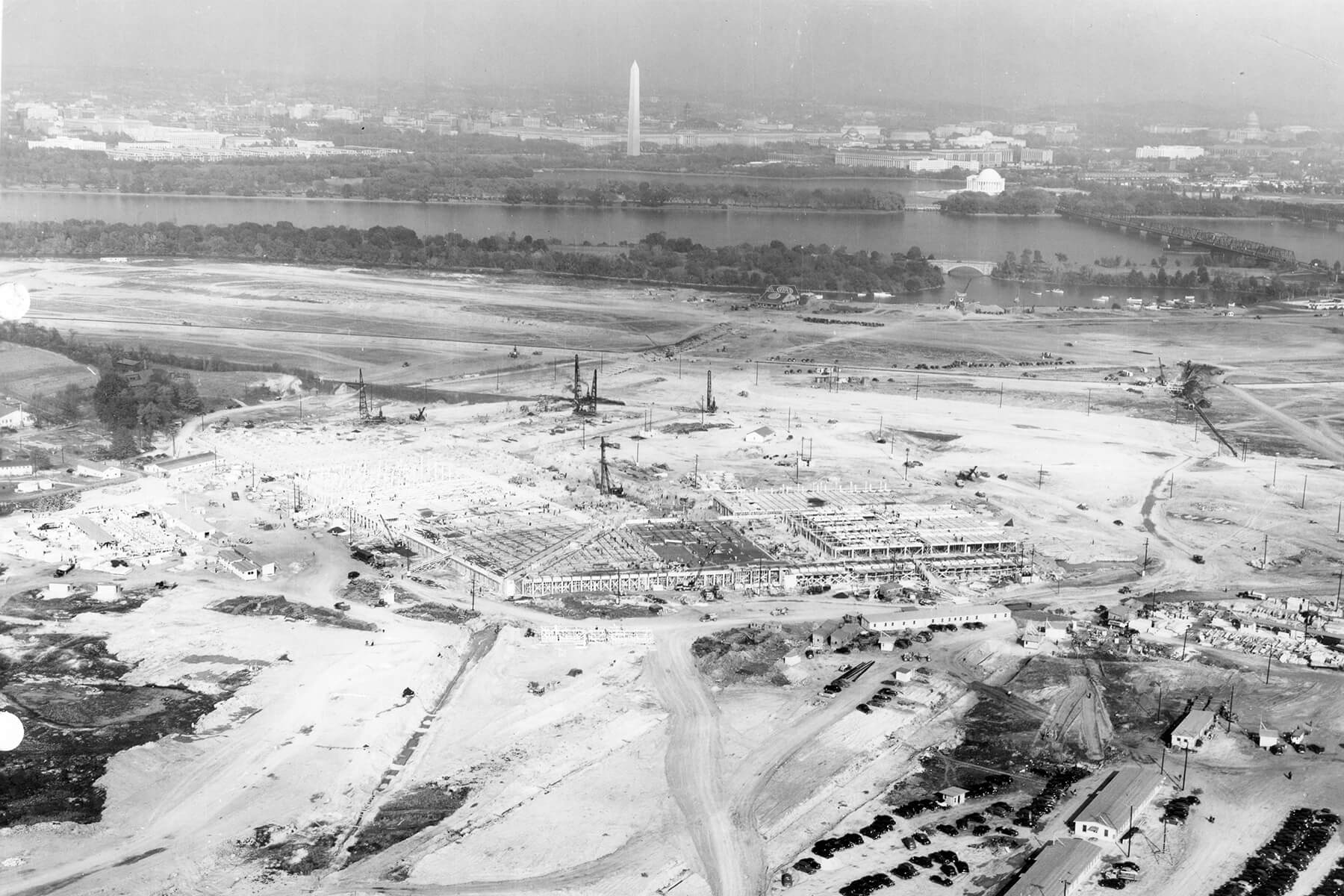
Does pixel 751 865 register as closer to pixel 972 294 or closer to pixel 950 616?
pixel 950 616

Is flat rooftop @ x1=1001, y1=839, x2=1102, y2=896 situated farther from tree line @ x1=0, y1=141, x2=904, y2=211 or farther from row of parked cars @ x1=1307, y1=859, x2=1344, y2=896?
tree line @ x1=0, y1=141, x2=904, y2=211

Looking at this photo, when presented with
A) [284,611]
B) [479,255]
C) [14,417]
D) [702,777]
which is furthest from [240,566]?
[479,255]

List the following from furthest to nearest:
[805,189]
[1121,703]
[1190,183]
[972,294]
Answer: [1190,183] → [805,189] → [972,294] → [1121,703]

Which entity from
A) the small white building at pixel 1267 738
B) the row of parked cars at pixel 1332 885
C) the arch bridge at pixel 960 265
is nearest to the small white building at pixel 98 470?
the small white building at pixel 1267 738

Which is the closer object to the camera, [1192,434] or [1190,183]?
[1192,434]

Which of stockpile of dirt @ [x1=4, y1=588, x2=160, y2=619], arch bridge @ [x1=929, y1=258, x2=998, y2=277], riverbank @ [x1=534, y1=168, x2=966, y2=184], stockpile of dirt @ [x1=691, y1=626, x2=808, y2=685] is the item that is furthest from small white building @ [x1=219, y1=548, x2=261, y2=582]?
riverbank @ [x1=534, y1=168, x2=966, y2=184]

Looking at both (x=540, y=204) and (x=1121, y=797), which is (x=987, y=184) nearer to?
(x=540, y=204)

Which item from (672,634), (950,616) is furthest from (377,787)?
(950,616)

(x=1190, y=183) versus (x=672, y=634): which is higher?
(x=1190, y=183)
